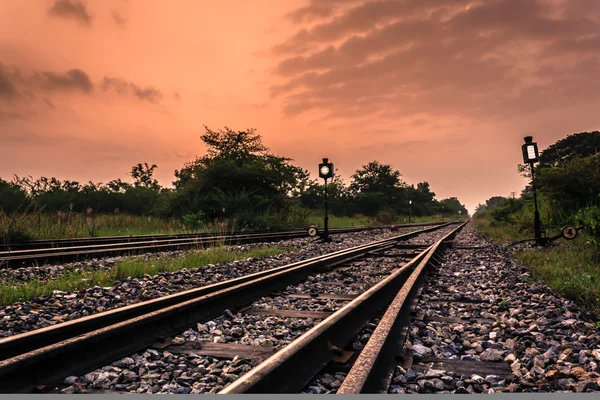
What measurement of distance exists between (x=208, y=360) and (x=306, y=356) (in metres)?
0.76

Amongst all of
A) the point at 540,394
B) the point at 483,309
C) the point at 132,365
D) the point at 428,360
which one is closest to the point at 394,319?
the point at 428,360

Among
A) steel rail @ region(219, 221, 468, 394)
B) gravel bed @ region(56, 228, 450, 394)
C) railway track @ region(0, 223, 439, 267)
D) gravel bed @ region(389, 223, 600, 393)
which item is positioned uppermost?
railway track @ region(0, 223, 439, 267)

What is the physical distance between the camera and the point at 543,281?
5586 millimetres

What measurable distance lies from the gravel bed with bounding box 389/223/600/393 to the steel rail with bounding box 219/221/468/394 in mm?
459

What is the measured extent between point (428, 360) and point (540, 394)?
29.8 inches

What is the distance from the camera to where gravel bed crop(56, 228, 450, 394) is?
2352 millimetres

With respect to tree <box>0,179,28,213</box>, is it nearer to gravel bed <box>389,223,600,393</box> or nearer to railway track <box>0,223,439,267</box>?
railway track <box>0,223,439,267</box>

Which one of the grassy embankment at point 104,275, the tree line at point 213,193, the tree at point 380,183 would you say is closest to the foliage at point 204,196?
the tree line at point 213,193

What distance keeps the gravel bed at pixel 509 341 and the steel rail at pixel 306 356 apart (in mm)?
459

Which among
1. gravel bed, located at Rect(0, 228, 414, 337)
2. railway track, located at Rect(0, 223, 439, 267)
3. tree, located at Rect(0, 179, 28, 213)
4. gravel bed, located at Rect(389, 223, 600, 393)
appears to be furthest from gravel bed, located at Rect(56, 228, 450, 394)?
tree, located at Rect(0, 179, 28, 213)

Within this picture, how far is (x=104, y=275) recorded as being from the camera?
5.68 m

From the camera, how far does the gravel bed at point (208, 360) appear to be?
92.6 inches

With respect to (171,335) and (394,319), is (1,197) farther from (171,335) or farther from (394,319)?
(394,319)

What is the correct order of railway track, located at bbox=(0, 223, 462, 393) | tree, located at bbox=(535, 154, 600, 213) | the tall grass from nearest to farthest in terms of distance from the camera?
1. railway track, located at bbox=(0, 223, 462, 393)
2. the tall grass
3. tree, located at bbox=(535, 154, 600, 213)
